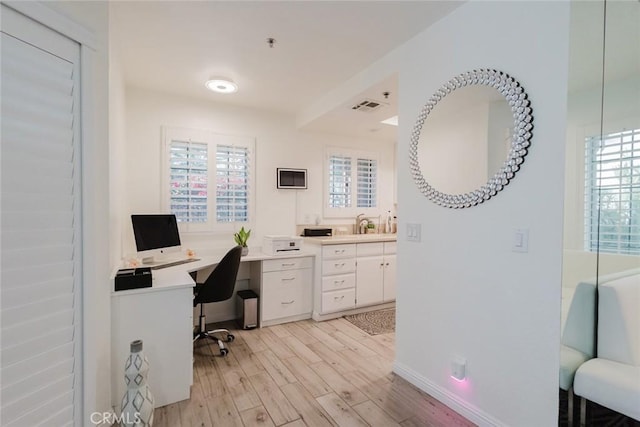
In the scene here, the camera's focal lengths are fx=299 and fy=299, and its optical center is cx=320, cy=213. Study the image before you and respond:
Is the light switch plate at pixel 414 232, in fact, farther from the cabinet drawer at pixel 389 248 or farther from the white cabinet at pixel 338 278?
the cabinet drawer at pixel 389 248

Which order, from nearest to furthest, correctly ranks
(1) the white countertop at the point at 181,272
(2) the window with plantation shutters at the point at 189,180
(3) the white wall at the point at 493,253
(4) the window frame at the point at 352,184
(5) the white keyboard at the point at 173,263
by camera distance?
1. (3) the white wall at the point at 493,253
2. (1) the white countertop at the point at 181,272
3. (5) the white keyboard at the point at 173,263
4. (2) the window with plantation shutters at the point at 189,180
5. (4) the window frame at the point at 352,184

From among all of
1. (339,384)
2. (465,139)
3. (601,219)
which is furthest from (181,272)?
(601,219)

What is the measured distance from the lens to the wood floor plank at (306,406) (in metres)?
1.79

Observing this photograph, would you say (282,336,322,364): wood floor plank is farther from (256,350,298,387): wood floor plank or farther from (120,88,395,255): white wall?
(120,88,395,255): white wall

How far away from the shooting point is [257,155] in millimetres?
3740

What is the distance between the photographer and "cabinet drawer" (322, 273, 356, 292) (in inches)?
134

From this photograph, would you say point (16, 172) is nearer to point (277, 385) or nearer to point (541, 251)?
point (277, 385)

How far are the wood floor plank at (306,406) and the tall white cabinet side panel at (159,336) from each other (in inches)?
27.3

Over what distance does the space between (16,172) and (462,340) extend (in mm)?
2399

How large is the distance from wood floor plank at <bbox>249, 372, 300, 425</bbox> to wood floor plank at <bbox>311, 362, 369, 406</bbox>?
353mm

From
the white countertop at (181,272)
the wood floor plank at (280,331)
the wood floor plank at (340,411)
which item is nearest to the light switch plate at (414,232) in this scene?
the wood floor plank at (340,411)

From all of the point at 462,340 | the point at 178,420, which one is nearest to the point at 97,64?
the point at 178,420

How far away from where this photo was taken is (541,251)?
1479 mm

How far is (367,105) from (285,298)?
2.26m
